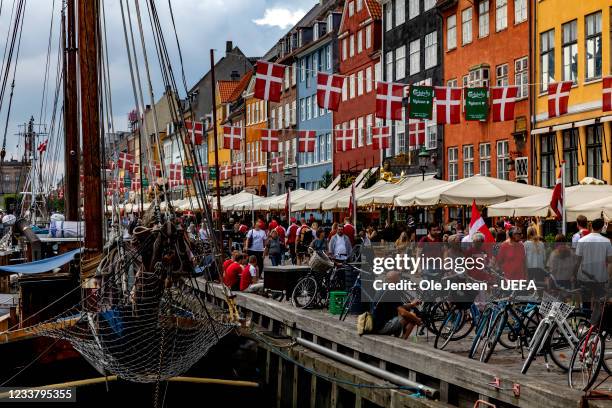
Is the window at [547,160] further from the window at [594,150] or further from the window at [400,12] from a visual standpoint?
the window at [400,12]

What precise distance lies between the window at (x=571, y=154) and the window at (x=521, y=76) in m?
3.58

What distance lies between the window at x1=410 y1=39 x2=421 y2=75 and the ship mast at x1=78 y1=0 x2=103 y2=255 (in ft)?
112

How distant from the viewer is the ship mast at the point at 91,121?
57.1 ft

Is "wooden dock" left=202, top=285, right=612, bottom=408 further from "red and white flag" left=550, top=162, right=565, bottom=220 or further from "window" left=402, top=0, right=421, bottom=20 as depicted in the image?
"window" left=402, top=0, right=421, bottom=20

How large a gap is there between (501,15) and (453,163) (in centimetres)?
737

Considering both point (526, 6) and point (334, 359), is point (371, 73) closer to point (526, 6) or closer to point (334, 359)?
point (526, 6)

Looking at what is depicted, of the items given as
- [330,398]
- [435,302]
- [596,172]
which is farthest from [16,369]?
[596,172]

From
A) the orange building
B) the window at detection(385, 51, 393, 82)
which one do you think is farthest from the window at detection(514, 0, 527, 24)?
A: the window at detection(385, 51, 393, 82)

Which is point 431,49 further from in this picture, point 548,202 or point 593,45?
point 548,202

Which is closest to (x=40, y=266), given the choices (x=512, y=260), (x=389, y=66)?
(x=512, y=260)

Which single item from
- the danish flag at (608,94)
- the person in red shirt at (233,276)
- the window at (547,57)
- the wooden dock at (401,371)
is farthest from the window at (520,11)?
the wooden dock at (401,371)

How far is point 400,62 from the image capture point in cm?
5347

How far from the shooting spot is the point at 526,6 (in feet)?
130

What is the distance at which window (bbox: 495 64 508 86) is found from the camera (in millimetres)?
41147
